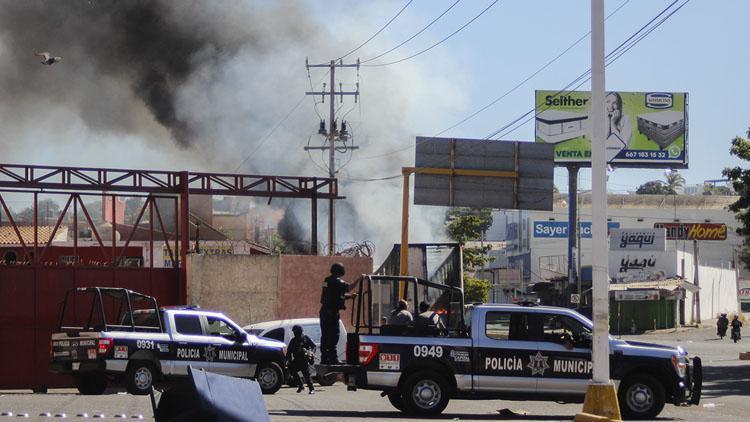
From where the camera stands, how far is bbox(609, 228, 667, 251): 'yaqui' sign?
258 feet

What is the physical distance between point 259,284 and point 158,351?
39.8 ft

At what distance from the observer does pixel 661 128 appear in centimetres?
6047

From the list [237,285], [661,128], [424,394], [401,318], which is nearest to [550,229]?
[661,128]

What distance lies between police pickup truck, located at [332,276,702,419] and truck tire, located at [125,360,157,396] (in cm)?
569

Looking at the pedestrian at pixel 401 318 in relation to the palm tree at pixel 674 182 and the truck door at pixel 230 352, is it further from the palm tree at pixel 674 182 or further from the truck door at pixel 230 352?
the palm tree at pixel 674 182

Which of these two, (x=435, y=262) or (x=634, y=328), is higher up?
(x=435, y=262)

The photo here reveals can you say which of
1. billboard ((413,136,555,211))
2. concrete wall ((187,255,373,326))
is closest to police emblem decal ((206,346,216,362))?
concrete wall ((187,255,373,326))

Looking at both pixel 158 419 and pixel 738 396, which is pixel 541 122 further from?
pixel 158 419

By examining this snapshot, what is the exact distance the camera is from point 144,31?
50.1 metres

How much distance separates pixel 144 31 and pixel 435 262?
74.8 feet

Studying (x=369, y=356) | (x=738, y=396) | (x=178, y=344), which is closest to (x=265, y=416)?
(x=369, y=356)

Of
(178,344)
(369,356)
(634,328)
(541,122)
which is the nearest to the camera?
(369,356)

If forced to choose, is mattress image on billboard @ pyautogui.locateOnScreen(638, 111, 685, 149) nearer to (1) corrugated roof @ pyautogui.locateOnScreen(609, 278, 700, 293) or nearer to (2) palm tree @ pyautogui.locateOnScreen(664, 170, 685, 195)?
(1) corrugated roof @ pyautogui.locateOnScreen(609, 278, 700, 293)

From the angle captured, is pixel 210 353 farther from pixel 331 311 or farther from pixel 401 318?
pixel 401 318
